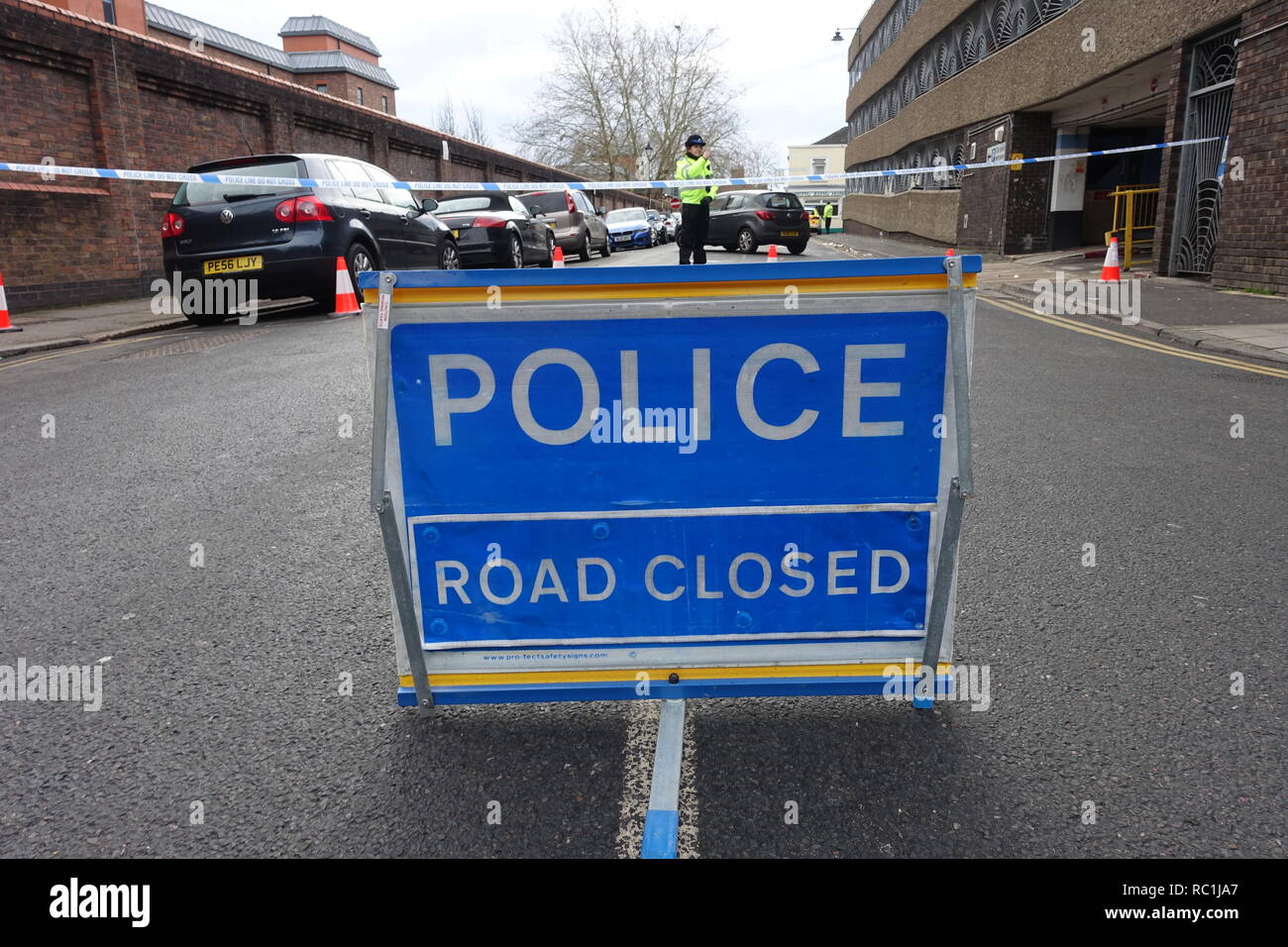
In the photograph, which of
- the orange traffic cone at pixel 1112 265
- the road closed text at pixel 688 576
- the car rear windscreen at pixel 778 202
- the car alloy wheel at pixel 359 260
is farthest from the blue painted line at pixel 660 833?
the car rear windscreen at pixel 778 202

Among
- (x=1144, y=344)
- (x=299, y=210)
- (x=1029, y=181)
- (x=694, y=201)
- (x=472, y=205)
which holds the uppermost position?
(x=1029, y=181)

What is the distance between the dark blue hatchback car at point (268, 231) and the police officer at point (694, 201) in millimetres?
4373

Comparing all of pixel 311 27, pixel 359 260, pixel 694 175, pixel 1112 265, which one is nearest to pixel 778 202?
pixel 1112 265

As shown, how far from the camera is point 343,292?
11125 millimetres

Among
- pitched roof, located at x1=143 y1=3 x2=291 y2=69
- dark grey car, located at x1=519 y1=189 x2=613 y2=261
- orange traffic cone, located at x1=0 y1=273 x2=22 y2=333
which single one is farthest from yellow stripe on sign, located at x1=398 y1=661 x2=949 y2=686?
pitched roof, located at x1=143 y1=3 x2=291 y2=69

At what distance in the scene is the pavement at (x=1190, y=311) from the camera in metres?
9.05

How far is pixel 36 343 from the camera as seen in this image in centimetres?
933

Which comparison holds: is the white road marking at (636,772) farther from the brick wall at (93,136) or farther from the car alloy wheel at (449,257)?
the brick wall at (93,136)

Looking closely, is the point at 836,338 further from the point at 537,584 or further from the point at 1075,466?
the point at 1075,466

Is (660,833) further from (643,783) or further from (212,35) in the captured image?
(212,35)

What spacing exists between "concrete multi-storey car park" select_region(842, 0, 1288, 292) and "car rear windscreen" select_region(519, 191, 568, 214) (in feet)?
35.4

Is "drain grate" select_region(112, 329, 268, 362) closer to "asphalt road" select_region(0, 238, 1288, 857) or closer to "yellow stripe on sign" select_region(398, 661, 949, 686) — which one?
"asphalt road" select_region(0, 238, 1288, 857)

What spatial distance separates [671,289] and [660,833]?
4.40 feet
